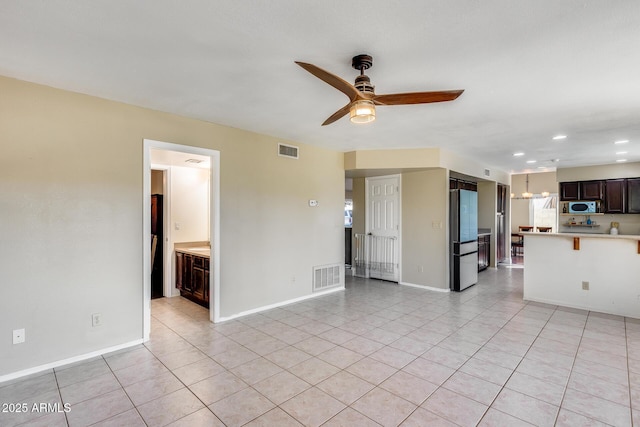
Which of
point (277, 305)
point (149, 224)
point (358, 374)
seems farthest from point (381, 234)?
point (149, 224)

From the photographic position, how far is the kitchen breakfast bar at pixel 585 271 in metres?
4.27

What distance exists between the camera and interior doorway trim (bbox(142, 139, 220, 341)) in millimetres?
3367

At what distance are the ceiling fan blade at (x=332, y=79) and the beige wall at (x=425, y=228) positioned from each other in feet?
12.9

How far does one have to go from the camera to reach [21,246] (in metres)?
2.68

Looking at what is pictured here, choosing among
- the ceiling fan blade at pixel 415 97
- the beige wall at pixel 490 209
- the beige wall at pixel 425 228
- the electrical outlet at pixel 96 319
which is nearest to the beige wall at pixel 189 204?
the electrical outlet at pixel 96 319

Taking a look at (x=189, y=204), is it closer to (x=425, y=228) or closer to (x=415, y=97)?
(x=425, y=228)

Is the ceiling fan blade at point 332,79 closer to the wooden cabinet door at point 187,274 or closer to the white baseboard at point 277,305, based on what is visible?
the white baseboard at point 277,305

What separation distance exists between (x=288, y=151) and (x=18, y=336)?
11.9ft

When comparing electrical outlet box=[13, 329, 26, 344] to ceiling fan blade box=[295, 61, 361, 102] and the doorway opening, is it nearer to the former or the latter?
ceiling fan blade box=[295, 61, 361, 102]

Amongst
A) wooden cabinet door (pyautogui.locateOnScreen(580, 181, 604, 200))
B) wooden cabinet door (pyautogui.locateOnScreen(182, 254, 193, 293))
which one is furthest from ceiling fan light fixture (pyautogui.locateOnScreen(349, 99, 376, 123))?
wooden cabinet door (pyautogui.locateOnScreen(580, 181, 604, 200))

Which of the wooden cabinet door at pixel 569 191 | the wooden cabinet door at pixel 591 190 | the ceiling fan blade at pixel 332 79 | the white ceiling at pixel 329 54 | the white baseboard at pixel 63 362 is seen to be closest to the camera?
the white ceiling at pixel 329 54

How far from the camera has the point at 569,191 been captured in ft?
24.3

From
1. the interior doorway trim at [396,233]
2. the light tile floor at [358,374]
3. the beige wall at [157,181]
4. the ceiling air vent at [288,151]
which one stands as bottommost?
the light tile floor at [358,374]

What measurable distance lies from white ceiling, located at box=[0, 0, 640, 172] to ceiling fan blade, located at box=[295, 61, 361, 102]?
22 centimetres
